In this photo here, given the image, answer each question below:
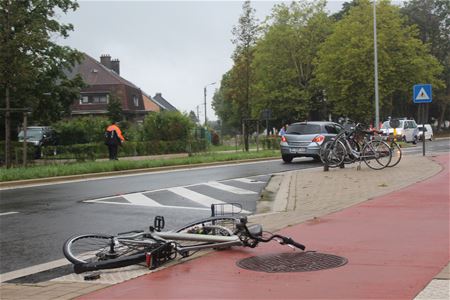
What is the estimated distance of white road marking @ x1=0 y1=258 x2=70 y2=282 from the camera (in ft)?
19.7

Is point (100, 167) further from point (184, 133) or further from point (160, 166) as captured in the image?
point (184, 133)

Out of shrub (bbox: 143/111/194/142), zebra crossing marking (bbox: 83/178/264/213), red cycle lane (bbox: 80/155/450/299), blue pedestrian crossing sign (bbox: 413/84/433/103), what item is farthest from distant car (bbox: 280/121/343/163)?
shrub (bbox: 143/111/194/142)

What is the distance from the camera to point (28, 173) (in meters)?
17.0

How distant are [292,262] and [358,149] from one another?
11.1 m

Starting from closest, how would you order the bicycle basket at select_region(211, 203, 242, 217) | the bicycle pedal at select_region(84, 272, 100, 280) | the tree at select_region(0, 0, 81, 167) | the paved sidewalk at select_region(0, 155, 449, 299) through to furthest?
1. the paved sidewalk at select_region(0, 155, 449, 299)
2. the bicycle pedal at select_region(84, 272, 100, 280)
3. the bicycle basket at select_region(211, 203, 242, 217)
4. the tree at select_region(0, 0, 81, 167)

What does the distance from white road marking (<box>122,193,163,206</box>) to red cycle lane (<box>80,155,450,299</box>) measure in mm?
4254

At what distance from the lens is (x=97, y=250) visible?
6.44m

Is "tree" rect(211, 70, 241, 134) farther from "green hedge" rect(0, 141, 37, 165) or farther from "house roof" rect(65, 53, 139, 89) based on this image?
"green hedge" rect(0, 141, 37, 165)

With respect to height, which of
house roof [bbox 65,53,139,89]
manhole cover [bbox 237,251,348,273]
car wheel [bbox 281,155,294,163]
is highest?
house roof [bbox 65,53,139,89]

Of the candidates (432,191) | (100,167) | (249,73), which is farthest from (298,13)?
(432,191)

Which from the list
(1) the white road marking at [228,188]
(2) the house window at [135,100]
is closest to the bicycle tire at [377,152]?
(1) the white road marking at [228,188]

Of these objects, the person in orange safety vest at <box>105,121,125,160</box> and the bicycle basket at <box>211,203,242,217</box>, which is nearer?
the bicycle basket at <box>211,203,242,217</box>

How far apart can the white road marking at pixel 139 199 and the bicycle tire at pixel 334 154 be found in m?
6.12

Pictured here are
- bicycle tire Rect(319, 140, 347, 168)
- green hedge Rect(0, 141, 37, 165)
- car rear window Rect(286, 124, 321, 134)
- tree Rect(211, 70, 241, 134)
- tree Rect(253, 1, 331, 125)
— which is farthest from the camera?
tree Rect(211, 70, 241, 134)
